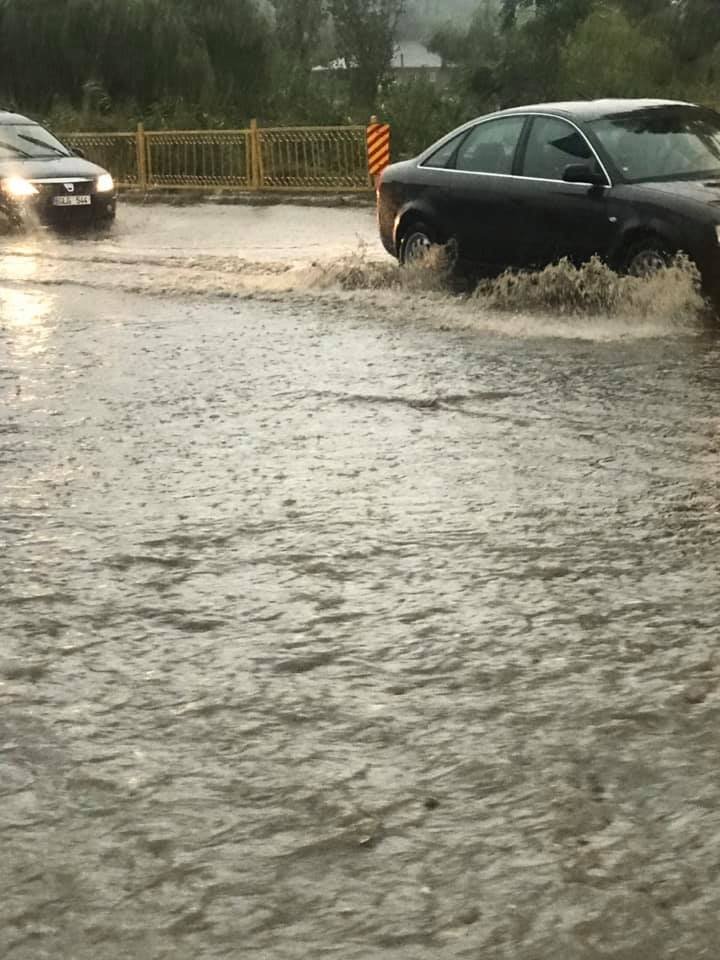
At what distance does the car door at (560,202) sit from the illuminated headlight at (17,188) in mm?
10284

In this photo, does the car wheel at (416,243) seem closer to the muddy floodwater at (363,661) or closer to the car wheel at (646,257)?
the car wheel at (646,257)

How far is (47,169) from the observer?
21469 mm

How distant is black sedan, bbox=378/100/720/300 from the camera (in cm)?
1095

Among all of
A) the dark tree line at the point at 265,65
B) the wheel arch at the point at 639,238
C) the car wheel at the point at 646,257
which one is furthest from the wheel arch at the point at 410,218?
the dark tree line at the point at 265,65

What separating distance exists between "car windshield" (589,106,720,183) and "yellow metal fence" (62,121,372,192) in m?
13.9

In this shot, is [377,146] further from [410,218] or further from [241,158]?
[410,218]

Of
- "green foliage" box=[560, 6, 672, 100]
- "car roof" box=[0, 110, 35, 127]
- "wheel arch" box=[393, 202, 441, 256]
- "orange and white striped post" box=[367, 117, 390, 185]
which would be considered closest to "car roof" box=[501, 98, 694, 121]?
"wheel arch" box=[393, 202, 441, 256]

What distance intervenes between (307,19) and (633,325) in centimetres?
7504

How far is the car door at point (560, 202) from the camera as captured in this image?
11359 millimetres

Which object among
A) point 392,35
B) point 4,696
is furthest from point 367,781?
point 392,35

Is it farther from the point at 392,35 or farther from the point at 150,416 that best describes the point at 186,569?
the point at 392,35

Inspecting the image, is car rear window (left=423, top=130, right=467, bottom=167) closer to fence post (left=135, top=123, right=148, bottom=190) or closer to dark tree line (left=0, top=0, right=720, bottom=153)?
fence post (left=135, top=123, right=148, bottom=190)

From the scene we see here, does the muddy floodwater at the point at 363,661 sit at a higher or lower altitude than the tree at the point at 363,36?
lower

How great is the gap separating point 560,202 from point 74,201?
36.1ft
